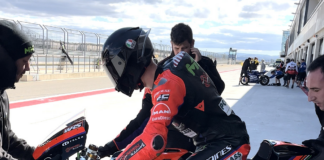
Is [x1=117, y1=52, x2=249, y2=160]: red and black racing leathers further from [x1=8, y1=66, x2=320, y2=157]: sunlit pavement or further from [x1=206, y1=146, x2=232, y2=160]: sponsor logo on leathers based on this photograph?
[x1=8, y1=66, x2=320, y2=157]: sunlit pavement

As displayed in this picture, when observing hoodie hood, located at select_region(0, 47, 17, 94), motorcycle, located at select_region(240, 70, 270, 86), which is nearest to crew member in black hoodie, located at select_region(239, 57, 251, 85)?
motorcycle, located at select_region(240, 70, 270, 86)

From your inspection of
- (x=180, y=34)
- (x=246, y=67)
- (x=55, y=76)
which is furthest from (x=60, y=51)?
(x=180, y=34)

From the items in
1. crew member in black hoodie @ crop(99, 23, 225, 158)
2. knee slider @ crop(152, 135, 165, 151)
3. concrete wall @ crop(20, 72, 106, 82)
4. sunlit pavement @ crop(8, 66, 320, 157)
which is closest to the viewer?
knee slider @ crop(152, 135, 165, 151)

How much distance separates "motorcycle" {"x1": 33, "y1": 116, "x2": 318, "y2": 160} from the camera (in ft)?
Answer: 5.36

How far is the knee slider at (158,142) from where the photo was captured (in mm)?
1481

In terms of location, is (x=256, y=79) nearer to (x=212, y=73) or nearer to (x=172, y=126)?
(x=212, y=73)

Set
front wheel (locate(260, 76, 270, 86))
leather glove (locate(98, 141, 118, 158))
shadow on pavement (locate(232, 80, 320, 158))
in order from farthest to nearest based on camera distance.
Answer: front wheel (locate(260, 76, 270, 86)) < shadow on pavement (locate(232, 80, 320, 158)) < leather glove (locate(98, 141, 118, 158))

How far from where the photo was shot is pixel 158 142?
1487mm

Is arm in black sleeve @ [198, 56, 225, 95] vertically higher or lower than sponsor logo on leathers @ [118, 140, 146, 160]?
higher

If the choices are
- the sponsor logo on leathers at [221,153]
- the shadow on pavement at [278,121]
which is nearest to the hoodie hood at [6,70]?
the sponsor logo on leathers at [221,153]

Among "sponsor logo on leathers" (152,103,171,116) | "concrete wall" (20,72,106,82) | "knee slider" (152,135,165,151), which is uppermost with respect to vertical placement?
"sponsor logo on leathers" (152,103,171,116)

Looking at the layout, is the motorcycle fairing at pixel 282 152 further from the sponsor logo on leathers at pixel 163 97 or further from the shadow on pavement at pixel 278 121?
the shadow on pavement at pixel 278 121

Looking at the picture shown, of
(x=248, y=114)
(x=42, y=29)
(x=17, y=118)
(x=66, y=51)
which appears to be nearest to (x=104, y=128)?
(x=17, y=118)

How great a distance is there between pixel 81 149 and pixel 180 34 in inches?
64.7
